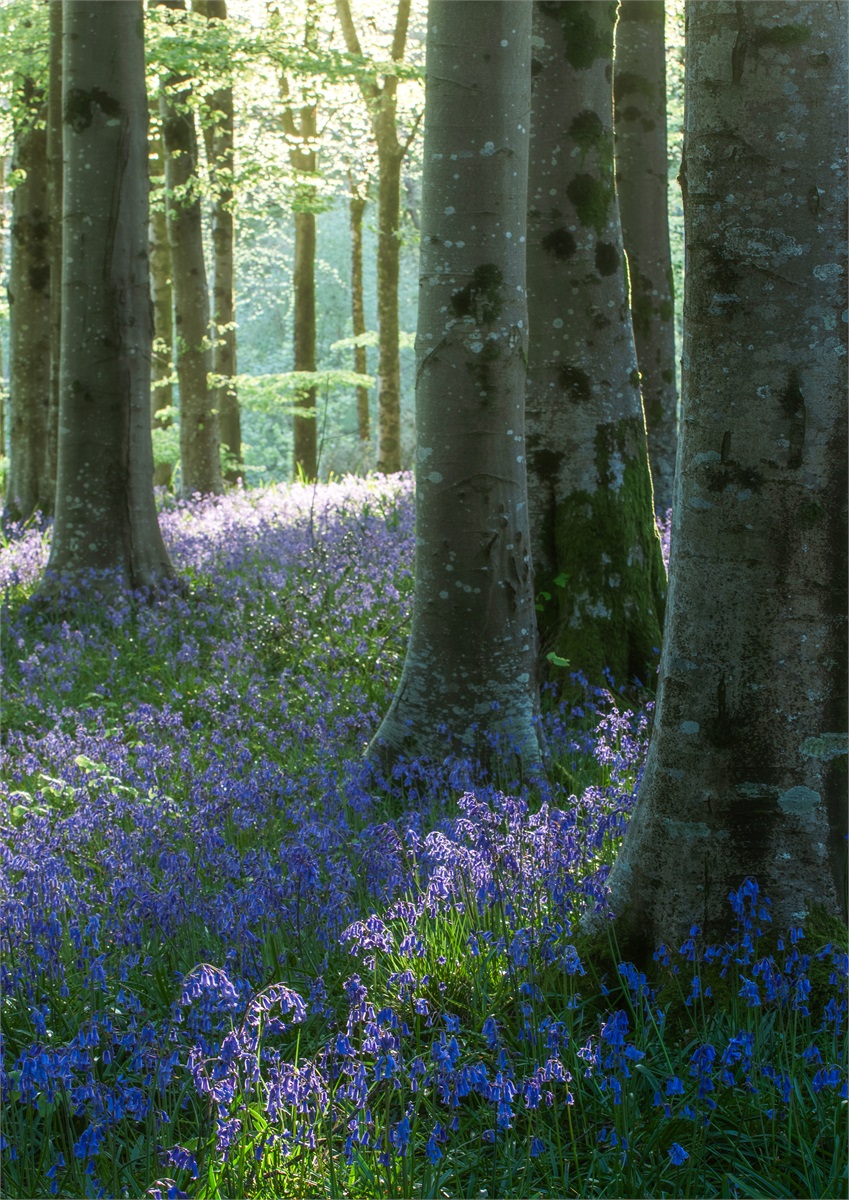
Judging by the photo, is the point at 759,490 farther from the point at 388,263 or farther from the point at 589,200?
the point at 388,263

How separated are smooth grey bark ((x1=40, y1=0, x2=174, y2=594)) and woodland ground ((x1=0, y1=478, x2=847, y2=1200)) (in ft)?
12.8

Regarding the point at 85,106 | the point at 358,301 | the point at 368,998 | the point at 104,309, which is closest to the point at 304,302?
the point at 358,301

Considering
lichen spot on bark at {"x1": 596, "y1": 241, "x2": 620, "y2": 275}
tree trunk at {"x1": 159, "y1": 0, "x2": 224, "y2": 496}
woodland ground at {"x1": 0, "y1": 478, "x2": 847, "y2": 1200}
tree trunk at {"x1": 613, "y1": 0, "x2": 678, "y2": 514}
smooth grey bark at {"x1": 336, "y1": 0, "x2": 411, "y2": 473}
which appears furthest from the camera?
smooth grey bark at {"x1": 336, "y1": 0, "x2": 411, "y2": 473}

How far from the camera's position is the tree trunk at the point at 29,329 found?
1419 centimetres

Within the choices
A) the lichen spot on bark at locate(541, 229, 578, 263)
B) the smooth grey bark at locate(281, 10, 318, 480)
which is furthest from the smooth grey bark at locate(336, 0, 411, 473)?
the lichen spot on bark at locate(541, 229, 578, 263)

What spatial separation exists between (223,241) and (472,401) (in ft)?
47.7

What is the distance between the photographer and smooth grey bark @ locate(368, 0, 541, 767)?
17.0 ft

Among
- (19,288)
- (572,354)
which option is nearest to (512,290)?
(572,354)

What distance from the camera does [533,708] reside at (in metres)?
5.52

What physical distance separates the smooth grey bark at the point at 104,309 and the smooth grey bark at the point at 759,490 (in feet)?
23.8

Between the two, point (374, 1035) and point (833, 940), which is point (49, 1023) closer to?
point (374, 1035)

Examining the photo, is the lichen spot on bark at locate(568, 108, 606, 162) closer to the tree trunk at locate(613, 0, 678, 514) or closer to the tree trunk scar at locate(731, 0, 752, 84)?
the tree trunk at locate(613, 0, 678, 514)

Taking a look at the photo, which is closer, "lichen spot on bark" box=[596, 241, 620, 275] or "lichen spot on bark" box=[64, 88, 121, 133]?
"lichen spot on bark" box=[596, 241, 620, 275]

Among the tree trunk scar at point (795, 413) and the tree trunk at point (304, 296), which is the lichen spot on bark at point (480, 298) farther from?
the tree trunk at point (304, 296)
